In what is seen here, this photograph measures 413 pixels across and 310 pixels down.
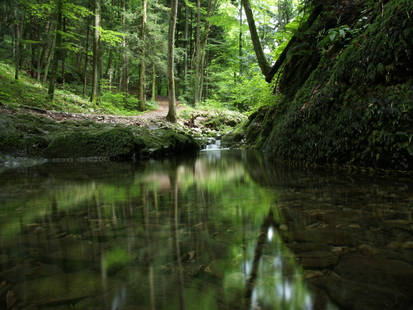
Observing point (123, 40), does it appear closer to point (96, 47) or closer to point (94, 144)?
point (96, 47)

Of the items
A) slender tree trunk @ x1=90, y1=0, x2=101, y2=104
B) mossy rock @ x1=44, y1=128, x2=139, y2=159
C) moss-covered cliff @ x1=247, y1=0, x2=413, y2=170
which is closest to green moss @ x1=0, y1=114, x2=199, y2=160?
mossy rock @ x1=44, y1=128, x2=139, y2=159

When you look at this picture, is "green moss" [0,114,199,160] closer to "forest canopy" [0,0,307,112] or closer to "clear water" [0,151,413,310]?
"clear water" [0,151,413,310]

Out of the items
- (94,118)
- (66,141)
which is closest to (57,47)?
(94,118)

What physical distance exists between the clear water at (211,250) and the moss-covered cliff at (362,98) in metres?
0.95

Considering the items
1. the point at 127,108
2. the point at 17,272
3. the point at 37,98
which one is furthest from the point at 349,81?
the point at 127,108

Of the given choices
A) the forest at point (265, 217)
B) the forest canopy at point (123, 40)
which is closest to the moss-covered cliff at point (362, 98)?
the forest at point (265, 217)

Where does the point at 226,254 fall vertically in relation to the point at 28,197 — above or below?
below

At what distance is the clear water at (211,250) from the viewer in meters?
0.87

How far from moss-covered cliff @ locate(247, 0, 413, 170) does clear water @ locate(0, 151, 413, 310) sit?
0.95 m

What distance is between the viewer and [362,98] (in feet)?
11.6

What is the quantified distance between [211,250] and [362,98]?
3389 mm

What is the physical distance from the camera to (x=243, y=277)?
1.00 meters

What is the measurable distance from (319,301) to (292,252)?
0.37m

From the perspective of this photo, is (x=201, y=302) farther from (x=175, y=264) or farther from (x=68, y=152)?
(x=68, y=152)
